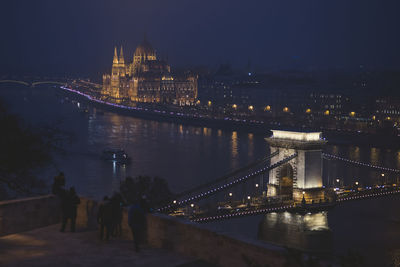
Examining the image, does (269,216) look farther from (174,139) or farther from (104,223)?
(174,139)

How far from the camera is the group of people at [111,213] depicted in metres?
3.96

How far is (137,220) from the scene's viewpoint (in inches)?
156

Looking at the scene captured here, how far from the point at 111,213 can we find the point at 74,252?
1.23ft

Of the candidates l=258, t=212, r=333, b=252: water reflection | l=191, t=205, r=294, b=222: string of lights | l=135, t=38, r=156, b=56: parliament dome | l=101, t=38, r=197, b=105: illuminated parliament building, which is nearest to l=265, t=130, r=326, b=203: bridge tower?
l=258, t=212, r=333, b=252: water reflection

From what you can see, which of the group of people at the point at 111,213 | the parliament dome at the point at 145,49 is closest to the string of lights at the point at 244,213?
the group of people at the point at 111,213

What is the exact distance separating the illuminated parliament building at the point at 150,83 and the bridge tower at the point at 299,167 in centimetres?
5662

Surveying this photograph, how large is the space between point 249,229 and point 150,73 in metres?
64.0

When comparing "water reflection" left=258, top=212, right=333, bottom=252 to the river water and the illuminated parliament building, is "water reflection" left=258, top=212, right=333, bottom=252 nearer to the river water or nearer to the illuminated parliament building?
the river water

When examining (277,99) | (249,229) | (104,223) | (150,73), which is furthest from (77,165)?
(150,73)

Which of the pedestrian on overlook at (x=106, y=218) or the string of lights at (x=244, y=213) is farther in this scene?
the string of lights at (x=244, y=213)

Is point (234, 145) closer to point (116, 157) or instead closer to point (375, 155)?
point (375, 155)

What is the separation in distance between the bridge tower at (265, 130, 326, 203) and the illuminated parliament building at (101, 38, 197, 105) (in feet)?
186

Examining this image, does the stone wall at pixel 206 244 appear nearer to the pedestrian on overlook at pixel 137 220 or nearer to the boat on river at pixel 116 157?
the pedestrian on overlook at pixel 137 220

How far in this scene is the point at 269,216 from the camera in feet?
49.2
